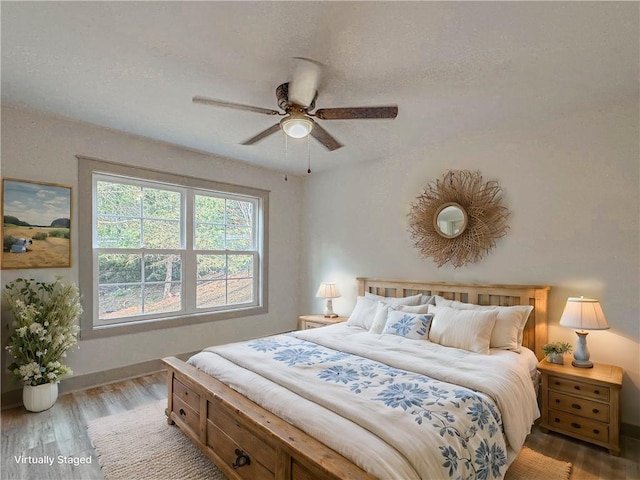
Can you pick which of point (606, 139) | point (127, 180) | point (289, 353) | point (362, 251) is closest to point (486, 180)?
point (606, 139)

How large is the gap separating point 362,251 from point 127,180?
2.88 meters

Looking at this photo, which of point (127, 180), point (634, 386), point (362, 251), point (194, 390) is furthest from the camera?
point (362, 251)

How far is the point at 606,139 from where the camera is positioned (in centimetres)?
268

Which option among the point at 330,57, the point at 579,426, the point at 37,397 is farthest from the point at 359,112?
the point at 37,397

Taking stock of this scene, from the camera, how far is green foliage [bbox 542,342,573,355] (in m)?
2.67

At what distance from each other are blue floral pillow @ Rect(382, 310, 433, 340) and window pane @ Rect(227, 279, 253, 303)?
2.27m

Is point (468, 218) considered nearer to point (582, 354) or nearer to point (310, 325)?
point (582, 354)

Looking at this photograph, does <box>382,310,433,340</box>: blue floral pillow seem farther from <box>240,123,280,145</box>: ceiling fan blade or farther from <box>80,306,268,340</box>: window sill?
<box>80,306,268,340</box>: window sill

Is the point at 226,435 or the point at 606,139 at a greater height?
the point at 606,139

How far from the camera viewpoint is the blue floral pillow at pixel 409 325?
9.53ft

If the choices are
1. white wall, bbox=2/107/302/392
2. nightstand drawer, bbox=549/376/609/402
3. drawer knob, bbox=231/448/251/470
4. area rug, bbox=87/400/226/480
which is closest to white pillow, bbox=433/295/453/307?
nightstand drawer, bbox=549/376/609/402

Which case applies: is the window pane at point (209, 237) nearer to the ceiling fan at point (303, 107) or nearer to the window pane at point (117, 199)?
the window pane at point (117, 199)

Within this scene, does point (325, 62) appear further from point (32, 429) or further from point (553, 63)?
point (32, 429)

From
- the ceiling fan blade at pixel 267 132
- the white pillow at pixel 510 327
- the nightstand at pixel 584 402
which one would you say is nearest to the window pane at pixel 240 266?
the ceiling fan blade at pixel 267 132
